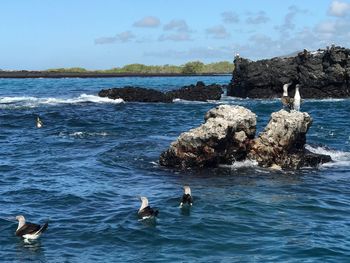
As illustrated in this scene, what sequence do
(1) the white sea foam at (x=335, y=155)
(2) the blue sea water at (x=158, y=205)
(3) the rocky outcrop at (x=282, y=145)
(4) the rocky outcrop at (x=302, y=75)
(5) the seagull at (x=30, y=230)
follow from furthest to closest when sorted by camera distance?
(4) the rocky outcrop at (x=302, y=75) < (1) the white sea foam at (x=335, y=155) < (3) the rocky outcrop at (x=282, y=145) < (5) the seagull at (x=30, y=230) < (2) the blue sea water at (x=158, y=205)

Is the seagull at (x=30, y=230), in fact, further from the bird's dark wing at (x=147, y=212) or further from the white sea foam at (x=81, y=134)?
the white sea foam at (x=81, y=134)

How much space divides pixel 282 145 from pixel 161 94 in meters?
39.1

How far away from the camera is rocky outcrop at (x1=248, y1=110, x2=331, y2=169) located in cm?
2477

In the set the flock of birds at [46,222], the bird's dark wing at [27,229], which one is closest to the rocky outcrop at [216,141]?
the flock of birds at [46,222]

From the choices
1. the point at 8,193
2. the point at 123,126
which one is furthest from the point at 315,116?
the point at 8,193

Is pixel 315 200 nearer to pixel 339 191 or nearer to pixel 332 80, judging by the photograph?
pixel 339 191

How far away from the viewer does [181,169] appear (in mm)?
24406

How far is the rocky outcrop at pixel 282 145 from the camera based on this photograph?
24.8 meters

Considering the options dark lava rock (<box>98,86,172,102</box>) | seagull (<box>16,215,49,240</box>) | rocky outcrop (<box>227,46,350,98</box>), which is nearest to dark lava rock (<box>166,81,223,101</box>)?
dark lava rock (<box>98,86,172,102</box>)

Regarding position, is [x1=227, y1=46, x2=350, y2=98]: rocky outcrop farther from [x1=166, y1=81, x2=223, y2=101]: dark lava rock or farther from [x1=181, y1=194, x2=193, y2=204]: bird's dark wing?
[x1=181, y1=194, x2=193, y2=204]: bird's dark wing

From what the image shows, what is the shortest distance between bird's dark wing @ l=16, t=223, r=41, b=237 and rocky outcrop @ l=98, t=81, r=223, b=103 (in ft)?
152

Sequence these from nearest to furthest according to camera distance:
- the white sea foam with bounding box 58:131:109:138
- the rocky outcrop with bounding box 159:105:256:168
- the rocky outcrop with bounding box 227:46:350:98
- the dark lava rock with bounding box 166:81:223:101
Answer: the rocky outcrop with bounding box 159:105:256:168
the white sea foam with bounding box 58:131:109:138
the dark lava rock with bounding box 166:81:223:101
the rocky outcrop with bounding box 227:46:350:98

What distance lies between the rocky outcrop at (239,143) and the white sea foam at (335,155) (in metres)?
0.84

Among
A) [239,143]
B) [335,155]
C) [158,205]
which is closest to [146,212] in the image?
[158,205]
